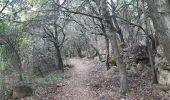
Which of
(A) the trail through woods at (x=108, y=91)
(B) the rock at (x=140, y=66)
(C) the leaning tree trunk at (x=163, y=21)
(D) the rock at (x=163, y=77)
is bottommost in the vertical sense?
(A) the trail through woods at (x=108, y=91)

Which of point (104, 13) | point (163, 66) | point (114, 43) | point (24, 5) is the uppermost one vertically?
point (24, 5)

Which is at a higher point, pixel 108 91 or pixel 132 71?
pixel 132 71

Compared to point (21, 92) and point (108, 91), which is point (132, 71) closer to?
point (108, 91)

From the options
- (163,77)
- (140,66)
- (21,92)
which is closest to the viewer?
(163,77)

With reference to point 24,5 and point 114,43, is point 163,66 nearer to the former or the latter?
point 114,43

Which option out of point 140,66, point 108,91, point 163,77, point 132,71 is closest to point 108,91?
point 108,91

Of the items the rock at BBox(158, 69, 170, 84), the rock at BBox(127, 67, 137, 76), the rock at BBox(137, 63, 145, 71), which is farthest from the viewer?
the rock at BBox(137, 63, 145, 71)

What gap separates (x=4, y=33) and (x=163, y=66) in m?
12.0

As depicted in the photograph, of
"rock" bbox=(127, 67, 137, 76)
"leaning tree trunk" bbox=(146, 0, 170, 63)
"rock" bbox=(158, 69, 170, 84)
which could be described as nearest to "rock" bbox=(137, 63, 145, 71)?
"rock" bbox=(127, 67, 137, 76)

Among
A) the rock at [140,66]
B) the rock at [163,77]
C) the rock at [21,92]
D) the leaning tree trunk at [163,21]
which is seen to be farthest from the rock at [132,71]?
the leaning tree trunk at [163,21]

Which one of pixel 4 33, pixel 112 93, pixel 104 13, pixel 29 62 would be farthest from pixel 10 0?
pixel 29 62

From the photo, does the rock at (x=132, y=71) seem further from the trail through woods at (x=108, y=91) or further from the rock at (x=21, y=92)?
the rock at (x=21, y=92)

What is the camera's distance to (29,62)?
24875 millimetres

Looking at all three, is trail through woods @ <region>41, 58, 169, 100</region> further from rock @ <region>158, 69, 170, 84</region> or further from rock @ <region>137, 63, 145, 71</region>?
rock @ <region>137, 63, 145, 71</region>
